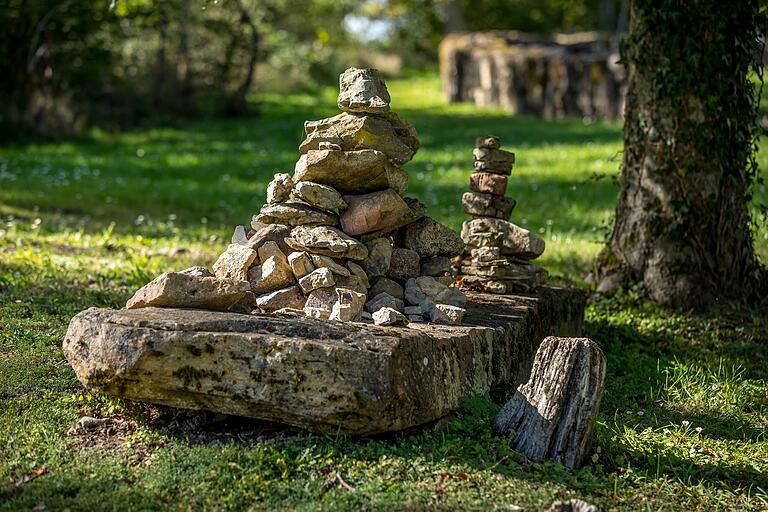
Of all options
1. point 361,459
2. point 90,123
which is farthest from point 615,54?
point 361,459

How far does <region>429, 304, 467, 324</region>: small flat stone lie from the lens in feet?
17.5

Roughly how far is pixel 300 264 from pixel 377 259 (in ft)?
1.70

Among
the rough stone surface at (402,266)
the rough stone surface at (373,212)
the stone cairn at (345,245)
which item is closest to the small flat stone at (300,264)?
the stone cairn at (345,245)

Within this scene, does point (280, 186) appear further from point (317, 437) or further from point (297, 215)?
point (317, 437)

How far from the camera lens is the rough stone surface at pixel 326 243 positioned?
5.30 metres

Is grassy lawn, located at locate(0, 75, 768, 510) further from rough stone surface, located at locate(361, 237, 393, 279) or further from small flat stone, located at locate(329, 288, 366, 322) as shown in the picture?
rough stone surface, located at locate(361, 237, 393, 279)

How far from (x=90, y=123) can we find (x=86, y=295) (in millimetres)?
12710

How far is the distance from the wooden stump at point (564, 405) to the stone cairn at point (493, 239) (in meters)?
1.62

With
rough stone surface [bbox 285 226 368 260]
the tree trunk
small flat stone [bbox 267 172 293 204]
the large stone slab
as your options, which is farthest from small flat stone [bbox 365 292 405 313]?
the tree trunk

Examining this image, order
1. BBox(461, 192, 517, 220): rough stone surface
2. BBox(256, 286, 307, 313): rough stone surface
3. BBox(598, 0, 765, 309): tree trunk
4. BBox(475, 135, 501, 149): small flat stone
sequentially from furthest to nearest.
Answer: BBox(598, 0, 765, 309): tree trunk, BBox(461, 192, 517, 220): rough stone surface, BBox(475, 135, 501, 149): small flat stone, BBox(256, 286, 307, 313): rough stone surface

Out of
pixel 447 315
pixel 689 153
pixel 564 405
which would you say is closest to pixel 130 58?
pixel 689 153

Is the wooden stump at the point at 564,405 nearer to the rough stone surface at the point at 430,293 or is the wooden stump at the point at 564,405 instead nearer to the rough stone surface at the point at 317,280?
the rough stone surface at the point at 430,293

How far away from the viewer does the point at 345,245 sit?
17.4 feet

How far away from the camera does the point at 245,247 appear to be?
17.9 feet
